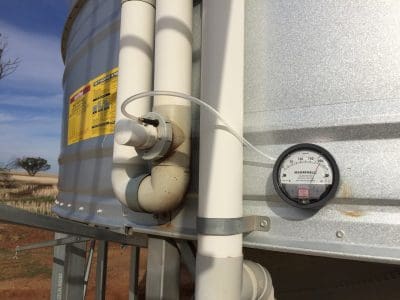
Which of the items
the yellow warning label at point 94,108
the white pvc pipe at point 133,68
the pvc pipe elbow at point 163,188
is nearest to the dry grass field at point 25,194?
the yellow warning label at point 94,108

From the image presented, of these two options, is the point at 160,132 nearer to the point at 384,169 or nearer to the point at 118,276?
the point at 384,169

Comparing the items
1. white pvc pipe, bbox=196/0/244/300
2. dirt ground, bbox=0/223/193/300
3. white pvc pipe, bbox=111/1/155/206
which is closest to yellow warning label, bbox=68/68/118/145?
white pvc pipe, bbox=111/1/155/206

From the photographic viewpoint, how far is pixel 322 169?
1.10 m

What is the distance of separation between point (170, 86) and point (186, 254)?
2.14ft

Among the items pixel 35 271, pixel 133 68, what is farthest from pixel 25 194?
pixel 133 68

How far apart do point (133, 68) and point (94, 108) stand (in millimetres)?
676

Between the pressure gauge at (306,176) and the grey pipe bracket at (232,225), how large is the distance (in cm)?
13

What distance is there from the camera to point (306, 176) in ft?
3.67

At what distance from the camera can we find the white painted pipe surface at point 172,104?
4.37 feet

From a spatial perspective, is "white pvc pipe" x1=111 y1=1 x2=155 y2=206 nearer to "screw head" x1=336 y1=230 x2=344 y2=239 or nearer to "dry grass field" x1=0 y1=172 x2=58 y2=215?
"screw head" x1=336 y1=230 x2=344 y2=239

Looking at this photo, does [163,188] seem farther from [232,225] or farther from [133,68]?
[133,68]

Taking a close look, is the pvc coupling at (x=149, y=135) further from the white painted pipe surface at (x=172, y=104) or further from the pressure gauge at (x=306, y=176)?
the pressure gauge at (x=306, y=176)

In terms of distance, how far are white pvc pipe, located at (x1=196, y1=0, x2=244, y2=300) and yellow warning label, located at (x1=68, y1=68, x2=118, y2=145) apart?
0.75 meters

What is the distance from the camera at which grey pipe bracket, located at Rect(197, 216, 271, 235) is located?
1165mm
